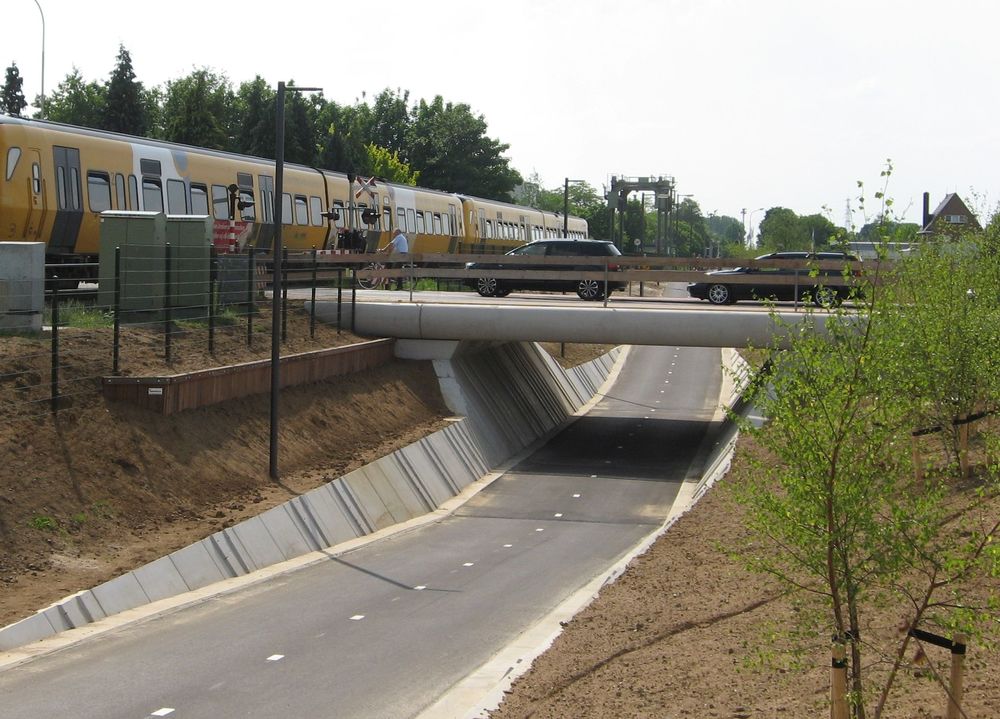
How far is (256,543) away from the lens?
60.6 feet

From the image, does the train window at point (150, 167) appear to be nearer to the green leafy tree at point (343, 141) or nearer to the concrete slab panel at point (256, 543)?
the concrete slab panel at point (256, 543)

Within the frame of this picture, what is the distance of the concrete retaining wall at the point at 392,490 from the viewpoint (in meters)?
14.9

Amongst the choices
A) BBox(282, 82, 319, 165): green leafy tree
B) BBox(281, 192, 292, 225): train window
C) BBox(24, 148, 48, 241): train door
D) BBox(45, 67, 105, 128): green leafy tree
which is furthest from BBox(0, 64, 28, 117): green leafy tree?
BBox(24, 148, 48, 241): train door

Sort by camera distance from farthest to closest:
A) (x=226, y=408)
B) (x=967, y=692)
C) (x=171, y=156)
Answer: (x=171, y=156) < (x=226, y=408) < (x=967, y=692)

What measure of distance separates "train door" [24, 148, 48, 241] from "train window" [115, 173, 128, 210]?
2.33 meters

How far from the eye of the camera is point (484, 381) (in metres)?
34.8

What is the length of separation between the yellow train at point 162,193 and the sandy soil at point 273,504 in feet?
13.5

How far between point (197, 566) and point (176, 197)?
14.0m

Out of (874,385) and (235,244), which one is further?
(235,244)

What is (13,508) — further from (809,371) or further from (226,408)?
(809,371)

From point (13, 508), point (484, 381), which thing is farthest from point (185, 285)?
point (484, 381)

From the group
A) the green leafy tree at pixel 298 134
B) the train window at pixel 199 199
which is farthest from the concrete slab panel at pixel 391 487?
the green leafy tree at pixel 298 134

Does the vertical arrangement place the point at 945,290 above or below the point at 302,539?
above

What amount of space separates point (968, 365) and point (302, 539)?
34.9 ft
